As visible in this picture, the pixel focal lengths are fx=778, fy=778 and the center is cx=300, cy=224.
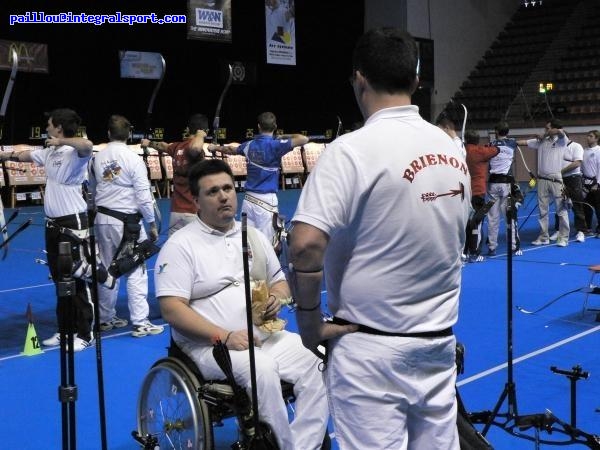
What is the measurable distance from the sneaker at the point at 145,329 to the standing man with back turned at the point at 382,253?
3.85 metres

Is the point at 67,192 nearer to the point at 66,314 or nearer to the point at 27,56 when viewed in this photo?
the point at 66,314

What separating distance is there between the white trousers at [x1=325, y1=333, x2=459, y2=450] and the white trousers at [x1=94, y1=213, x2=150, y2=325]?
12.8 ft

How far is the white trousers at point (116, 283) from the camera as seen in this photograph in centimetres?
554

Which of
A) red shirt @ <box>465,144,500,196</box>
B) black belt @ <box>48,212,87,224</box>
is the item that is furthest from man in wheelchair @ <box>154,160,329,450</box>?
red shirt @ <box>465,144,500,196</box>

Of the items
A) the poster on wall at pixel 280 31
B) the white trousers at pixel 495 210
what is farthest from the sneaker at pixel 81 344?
the poster on wall at pixel 280 31

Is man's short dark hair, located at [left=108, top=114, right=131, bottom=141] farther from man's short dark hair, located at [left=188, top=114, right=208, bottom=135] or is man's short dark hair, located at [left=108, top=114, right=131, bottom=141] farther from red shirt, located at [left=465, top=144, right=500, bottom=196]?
red shirt, located at [left=465, top=144, right=500, bottom=196]

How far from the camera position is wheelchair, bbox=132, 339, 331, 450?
272 cm

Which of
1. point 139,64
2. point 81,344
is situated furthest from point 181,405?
point 139,64

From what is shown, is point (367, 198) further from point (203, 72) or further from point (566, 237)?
point (203, 72)

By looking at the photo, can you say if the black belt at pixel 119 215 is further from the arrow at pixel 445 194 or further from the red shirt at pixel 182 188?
the arrow at pixel 445 194

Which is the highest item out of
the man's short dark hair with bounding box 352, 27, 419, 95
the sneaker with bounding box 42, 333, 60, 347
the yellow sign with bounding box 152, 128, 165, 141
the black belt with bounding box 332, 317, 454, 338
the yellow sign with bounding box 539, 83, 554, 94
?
the yellow sign with bounding box 539, 83, 554, 94

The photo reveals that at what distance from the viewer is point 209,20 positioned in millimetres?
18547

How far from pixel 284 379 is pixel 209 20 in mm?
16649

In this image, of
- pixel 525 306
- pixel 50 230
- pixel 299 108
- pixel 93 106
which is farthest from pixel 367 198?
pixel 299 108
